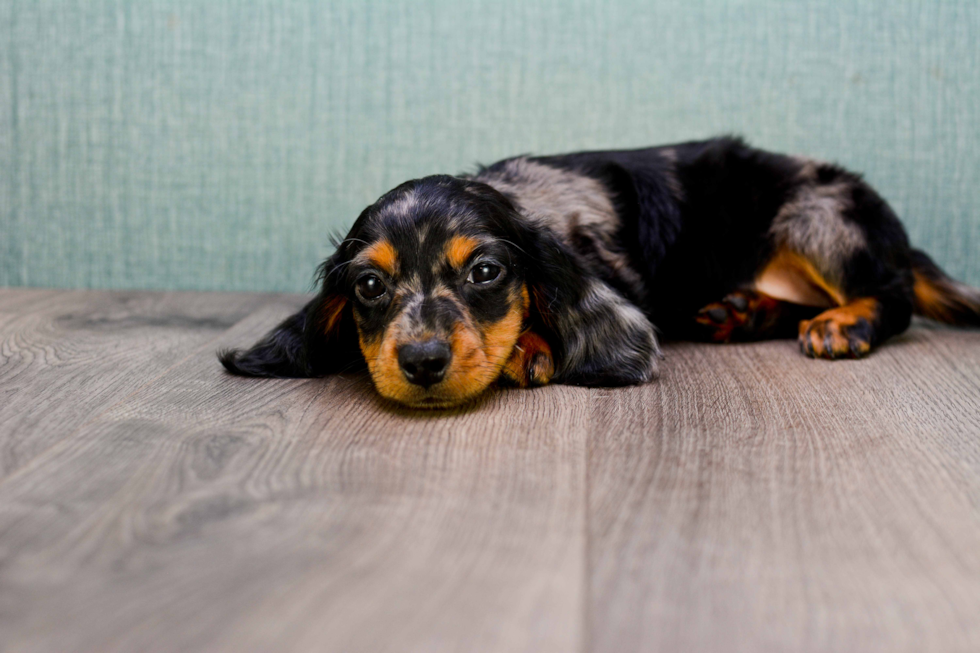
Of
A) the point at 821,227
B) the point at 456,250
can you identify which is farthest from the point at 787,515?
the point at 821,227

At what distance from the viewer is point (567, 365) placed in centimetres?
226

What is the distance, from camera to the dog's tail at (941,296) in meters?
3.06

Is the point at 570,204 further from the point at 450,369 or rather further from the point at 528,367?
the point at 450,369

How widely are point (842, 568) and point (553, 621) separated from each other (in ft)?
1.45

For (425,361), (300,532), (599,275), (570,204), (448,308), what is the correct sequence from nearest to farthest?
1. (300,532)
2. (425,361)
3. (448,308)
4. (599,275)
5. (570,204)

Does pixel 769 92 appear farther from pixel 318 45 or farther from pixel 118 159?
pixel 118 159

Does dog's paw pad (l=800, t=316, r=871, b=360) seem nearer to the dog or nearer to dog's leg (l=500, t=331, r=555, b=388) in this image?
the dog

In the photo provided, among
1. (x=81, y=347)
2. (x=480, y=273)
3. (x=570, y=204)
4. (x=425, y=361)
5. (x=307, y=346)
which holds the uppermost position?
(x=570, y=204)

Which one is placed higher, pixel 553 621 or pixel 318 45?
pixel 318 45

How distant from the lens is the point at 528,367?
2.23 m

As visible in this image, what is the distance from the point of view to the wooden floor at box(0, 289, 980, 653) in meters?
1.05

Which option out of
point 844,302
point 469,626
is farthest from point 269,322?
point 469,626

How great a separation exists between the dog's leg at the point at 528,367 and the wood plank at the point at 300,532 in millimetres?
211

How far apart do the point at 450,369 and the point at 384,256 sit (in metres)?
0.40
